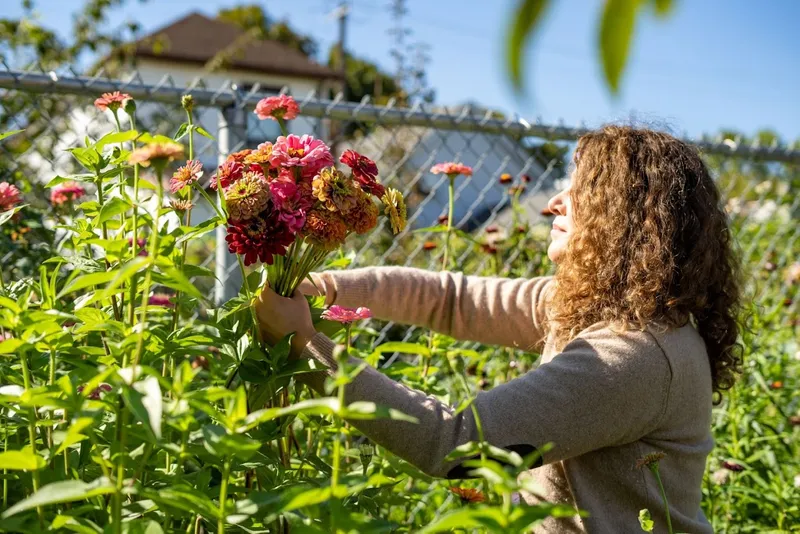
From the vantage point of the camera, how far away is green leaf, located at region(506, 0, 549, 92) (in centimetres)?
46

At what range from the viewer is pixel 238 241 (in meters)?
1.16

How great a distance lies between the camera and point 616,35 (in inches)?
18.8

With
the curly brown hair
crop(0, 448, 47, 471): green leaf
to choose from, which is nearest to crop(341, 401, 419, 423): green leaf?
crop(0, 448, 47, 471): green leaf

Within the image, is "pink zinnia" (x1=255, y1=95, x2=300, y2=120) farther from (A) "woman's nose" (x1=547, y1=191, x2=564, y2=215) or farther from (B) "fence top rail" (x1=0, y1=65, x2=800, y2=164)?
(B) "fence top rail" (x1=0, y1=65, x2=800, y2=164)

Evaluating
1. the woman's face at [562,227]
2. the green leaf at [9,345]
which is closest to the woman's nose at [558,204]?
the woman's face at [562,227]

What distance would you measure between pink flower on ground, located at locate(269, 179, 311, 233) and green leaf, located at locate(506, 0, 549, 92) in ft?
2.36

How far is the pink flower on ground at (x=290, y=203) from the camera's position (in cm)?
117

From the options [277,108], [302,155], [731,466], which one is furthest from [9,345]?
[731,466]

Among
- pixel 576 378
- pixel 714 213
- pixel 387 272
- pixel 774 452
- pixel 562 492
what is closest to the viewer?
pixel 576 378

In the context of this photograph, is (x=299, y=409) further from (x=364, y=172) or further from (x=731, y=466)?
(x=731, y=466)

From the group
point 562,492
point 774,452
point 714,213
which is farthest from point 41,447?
point 774,452

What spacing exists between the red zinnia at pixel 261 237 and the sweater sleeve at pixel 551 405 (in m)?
0.19

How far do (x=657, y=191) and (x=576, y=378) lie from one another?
0.46 meters

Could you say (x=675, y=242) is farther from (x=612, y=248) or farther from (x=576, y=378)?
(x=576, y=378)
